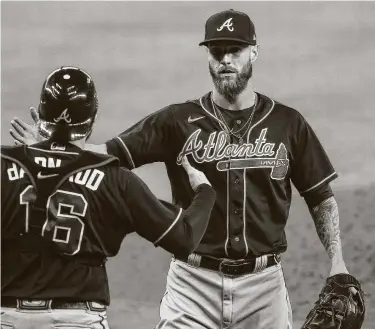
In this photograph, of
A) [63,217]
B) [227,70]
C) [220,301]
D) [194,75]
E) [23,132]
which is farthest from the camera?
[194,75]

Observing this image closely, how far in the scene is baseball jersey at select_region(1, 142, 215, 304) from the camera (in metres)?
2.71

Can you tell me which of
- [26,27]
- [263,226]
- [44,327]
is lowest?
[44,327]

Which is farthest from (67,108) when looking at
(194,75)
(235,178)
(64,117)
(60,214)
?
(194,75)

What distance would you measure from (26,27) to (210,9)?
1.04 m

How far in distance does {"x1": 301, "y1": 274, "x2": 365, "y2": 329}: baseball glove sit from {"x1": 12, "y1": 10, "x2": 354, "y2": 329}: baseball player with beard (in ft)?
0.24

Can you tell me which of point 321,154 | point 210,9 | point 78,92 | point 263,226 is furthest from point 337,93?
point 78,92

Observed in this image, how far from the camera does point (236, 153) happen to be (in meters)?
3.65

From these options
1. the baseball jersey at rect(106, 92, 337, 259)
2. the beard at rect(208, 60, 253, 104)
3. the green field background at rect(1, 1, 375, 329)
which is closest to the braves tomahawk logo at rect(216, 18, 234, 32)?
the beard at rect(208, 60, 253, 104)

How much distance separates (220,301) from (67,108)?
3.87 feet

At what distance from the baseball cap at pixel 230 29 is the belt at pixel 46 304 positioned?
1405 millimetres

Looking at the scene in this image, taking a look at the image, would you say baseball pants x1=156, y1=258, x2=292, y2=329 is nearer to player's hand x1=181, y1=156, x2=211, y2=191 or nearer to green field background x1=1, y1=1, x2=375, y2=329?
player's hand x1=181, y1=156, x2=211, y2=191

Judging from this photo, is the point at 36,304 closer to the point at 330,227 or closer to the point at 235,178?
the point at 235,178

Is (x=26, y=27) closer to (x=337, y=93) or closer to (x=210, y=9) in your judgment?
Result: (x=210, y=9)

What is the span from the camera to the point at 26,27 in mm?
4758
